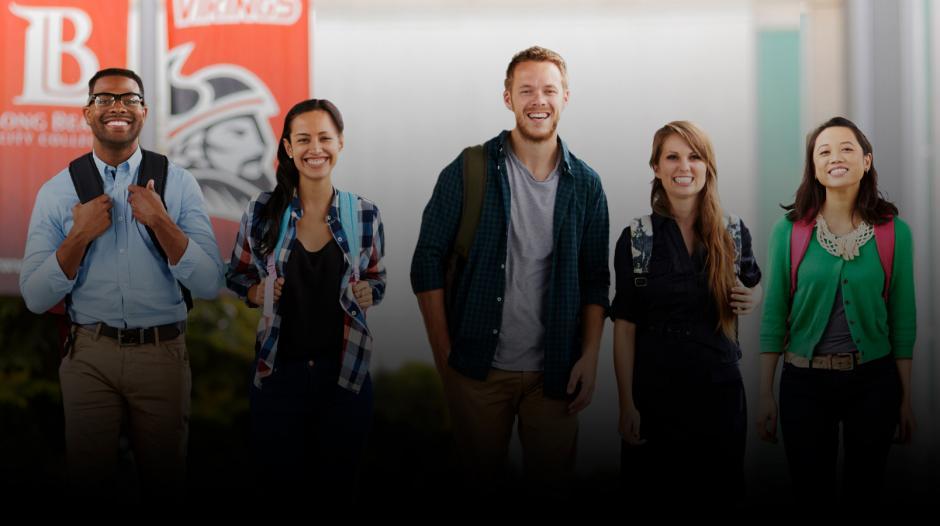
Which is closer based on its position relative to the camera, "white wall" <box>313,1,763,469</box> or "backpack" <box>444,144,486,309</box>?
"backpack" <box>444,144,486,309</box>

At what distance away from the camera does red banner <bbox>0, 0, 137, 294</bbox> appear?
432 cm

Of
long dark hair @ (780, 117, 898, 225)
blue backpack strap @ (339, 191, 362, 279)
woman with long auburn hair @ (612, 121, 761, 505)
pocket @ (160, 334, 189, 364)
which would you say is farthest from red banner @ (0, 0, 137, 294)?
long dark hair @ (780, 117, 898, 225)

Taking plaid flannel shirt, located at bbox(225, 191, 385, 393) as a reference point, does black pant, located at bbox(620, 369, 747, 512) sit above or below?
below

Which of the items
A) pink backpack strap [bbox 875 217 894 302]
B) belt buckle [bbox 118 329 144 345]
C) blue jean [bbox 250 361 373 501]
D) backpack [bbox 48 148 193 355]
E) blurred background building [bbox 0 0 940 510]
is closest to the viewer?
blue jean [bbox 250 361 373 501]

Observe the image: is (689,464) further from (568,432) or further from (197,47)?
(197,47)

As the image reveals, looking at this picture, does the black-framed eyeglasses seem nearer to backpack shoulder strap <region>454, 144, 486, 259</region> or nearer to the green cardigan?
backpack shoulder strap <region>454, 144, 486, 259</region>

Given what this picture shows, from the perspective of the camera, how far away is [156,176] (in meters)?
3.93

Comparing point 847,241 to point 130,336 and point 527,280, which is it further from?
point 130,336

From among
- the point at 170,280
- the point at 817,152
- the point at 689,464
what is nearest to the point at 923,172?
the point at 817,152

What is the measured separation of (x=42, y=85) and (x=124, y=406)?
155 centimetres

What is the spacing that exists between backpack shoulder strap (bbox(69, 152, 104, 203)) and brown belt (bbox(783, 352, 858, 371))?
278 centimetres

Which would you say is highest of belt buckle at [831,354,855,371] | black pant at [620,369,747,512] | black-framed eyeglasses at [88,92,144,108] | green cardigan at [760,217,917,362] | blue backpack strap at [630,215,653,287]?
black-framed eyeglasses at [88,92,144,108]

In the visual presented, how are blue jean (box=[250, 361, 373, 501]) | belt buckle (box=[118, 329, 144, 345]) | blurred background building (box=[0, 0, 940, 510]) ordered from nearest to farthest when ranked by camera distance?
blue jean (box=[250, 361, 373, 501]) → belt buckle (box=[118, 329, 144, 345]) → blurred background building (box=[0, 0, 940, 510])

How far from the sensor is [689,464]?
11.7 ft
